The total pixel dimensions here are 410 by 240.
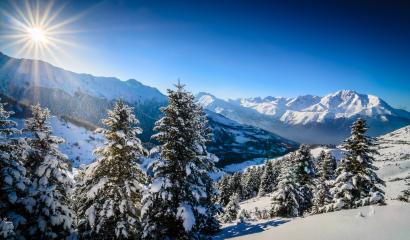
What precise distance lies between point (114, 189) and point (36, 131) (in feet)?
20.8

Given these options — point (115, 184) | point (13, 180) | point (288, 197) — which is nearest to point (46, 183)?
point (13, 180)

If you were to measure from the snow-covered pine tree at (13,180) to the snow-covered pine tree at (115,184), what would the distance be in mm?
3278

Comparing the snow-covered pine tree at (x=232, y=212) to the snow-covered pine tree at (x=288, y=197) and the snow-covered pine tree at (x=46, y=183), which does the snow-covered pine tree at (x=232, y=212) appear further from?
the snow-covered pine tree at (x=46, y=183)

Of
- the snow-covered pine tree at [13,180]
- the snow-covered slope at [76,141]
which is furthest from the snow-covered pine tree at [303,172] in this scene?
the snow-covered slope at [76,141]

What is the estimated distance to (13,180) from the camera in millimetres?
16688

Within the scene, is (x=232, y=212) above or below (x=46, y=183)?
below

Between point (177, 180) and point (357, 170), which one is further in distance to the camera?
point (357, 170)

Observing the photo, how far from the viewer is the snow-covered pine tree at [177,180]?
1755cm

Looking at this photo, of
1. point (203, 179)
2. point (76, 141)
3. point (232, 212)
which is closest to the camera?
point (203, 179)

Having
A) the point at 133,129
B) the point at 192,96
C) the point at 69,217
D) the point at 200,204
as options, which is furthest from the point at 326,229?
the point at 69,217

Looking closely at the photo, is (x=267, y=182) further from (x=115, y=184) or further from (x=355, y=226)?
(x=355, y=226)

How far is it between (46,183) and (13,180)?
191 cm

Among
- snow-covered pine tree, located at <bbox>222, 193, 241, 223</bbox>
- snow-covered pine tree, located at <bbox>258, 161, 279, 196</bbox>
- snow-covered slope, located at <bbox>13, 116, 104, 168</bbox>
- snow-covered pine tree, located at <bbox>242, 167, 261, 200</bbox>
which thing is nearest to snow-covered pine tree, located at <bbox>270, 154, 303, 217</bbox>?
snow-covered pine tree, located at <bbox>222, 193, 241, 223</bbox>

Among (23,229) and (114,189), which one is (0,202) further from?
(114,189)
